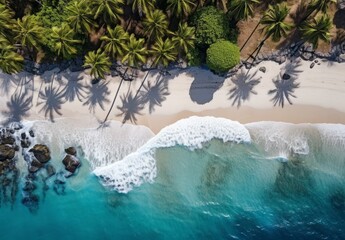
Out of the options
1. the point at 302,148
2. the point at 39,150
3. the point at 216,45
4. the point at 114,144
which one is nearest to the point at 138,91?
the point at 114,144

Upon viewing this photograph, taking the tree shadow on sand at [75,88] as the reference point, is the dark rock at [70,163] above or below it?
below

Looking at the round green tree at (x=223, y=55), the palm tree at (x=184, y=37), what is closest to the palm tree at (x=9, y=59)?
the palm tree at (x=184, y=37)

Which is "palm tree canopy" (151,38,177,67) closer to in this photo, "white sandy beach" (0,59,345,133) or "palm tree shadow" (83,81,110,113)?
"white sandy beach" (0,59,345,133)

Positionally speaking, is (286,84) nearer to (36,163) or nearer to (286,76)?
(286,76)

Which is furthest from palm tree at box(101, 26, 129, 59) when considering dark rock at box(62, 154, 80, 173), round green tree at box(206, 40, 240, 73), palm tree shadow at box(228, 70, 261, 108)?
dark rock at box(62, 154, 80, 173)

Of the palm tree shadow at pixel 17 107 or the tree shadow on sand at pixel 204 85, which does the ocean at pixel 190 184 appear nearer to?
the palm tree shadow at pixel 17 107

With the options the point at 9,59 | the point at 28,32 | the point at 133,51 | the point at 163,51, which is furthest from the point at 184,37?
the point at 9,59

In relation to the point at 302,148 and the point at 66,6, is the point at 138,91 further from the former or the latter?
the point at 302,148
